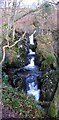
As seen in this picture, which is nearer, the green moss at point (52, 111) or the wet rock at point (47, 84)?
the green moss at point (52, 111)

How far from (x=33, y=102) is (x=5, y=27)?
3.00 metres

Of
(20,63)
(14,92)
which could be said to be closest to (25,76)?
(20,63)

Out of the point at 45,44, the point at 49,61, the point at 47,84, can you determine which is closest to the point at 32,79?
the point at 47,84

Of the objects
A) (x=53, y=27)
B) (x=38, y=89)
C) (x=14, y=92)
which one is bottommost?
(x=38, y=89)

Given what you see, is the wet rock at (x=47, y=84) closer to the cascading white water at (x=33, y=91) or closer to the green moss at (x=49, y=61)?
the cascading white water at (x=33, y=91)

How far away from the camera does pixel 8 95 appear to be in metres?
9.13

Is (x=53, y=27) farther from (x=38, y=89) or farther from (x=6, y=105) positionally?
(x=6, y=105)

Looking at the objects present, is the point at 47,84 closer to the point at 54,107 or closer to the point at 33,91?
the point at 33,91

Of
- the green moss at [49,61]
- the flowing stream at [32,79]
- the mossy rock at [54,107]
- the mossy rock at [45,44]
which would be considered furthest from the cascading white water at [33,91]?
the mossy rock at [54,107]

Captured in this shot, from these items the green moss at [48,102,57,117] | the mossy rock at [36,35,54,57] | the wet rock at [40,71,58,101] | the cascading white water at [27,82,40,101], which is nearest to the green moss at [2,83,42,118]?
the green moss at [48,102,57,117]

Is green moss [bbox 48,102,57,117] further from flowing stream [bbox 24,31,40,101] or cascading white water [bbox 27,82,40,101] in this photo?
cascading white water [bbox 27,82,40,101]

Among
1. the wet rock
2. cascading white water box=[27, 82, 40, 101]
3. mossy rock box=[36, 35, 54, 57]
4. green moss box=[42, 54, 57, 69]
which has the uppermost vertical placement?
mossy rock box=[36, 35, 54, 57]

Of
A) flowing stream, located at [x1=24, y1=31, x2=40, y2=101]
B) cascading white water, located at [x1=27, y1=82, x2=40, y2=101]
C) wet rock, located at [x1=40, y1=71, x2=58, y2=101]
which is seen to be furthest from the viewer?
flowing stream, located at [x1=24, y1=31, x2=40, y2=101]

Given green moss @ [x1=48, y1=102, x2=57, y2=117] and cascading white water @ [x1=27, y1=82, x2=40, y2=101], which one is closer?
green moss @ [x1=48, y1=102, x2=57, y2=117]
